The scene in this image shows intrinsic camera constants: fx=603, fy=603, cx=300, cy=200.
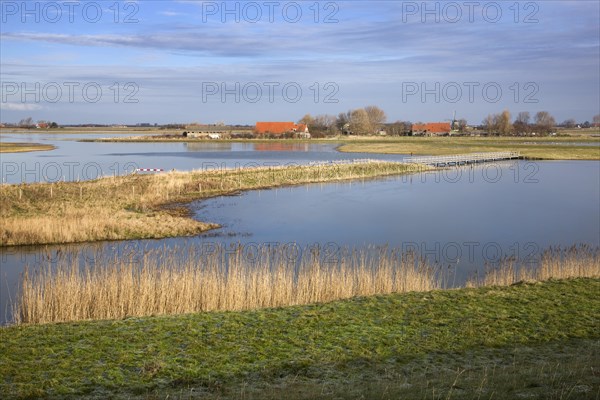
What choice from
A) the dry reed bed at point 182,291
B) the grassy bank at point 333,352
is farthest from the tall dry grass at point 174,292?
the grassy bank at point 333,352

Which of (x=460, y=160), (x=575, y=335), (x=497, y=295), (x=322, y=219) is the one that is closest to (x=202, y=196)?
(x=322, y=219)

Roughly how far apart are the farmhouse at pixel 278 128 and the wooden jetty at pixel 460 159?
73.9m

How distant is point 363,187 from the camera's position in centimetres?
3909

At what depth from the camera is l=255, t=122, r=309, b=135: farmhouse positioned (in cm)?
13962

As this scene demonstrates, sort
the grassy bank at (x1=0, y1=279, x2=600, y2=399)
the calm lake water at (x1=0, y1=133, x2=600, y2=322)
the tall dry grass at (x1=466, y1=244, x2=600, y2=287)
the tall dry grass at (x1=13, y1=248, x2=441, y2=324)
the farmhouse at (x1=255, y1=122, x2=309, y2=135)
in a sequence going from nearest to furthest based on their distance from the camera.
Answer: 1. the grassy bank at (x1=0, y1=279, x2=600, y2=399)
2. the tall dry grass at (x1=13, y1=248, x2=441, y2=324)
3. the tall dry grass at (x1=466, y1=244, x2=600, y2=287)
4. the calm lake water at (x1=0, y1=133, x2=600, y2=322)
5. the farmhouse at (x1=255, y1=122, x2=309, y2=135)

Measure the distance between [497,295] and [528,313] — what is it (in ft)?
3.93

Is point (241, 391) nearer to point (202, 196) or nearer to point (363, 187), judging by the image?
point (202, 196)

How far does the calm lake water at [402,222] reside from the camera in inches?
696

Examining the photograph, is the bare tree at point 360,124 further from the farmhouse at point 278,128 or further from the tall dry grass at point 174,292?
the tall dry grass at point 174,292

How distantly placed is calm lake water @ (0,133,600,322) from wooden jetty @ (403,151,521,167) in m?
15.2

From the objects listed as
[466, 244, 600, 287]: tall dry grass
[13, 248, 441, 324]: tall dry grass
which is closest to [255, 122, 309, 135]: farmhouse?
[466, 244, 600, 287]: tall dry grass

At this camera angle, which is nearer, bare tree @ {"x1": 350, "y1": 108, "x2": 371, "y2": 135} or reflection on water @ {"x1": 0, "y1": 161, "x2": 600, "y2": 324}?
reflection on water @ {"x1": 0, "y1": 161, "x2": 600, "y2": 324}

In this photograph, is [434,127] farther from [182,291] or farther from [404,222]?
[182,291]

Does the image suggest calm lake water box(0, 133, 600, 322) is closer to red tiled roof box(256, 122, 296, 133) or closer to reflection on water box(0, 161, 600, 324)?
reflection on water box(0, 161, 600, 324)
